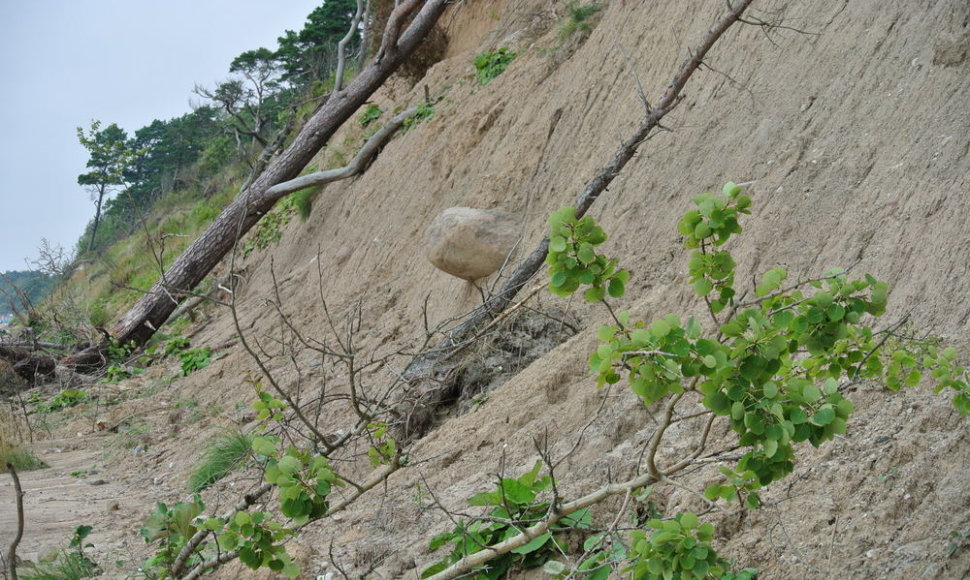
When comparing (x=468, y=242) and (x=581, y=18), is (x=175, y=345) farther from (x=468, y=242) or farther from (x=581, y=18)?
(x=581, y=18)

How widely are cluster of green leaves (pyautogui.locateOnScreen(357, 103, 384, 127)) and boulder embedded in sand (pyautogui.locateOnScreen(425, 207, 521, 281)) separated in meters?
7.59

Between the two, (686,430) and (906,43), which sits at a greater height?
(906,43)

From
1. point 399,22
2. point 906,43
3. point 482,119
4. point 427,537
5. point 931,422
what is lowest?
point 931,422

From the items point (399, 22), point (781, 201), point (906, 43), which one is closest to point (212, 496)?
point (781, 201)

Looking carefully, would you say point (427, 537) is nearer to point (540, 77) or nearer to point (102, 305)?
point (540, 77)

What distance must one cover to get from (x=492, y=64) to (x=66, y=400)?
24.1ft

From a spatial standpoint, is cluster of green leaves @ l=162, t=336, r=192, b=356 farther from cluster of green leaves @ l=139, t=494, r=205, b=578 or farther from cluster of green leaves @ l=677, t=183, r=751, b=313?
cluster of green leaves @ l=677, t=183, r=751, b=313

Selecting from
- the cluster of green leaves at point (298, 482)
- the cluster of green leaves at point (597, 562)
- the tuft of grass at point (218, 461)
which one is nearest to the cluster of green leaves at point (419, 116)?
the tuft of grass at point (218, 461)

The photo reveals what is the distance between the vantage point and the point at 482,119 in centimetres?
1061

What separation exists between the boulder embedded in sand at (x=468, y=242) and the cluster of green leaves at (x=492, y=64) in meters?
4.27

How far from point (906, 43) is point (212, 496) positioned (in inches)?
235

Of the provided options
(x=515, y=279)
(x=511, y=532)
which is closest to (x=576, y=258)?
(x=511, y=532)

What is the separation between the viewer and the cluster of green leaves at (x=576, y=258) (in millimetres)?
2619

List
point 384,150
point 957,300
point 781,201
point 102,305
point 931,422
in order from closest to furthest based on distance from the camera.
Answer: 1. point 931,422
2. point 957,300
3. point 781,201
4. point 384,150
5. point 102,305
